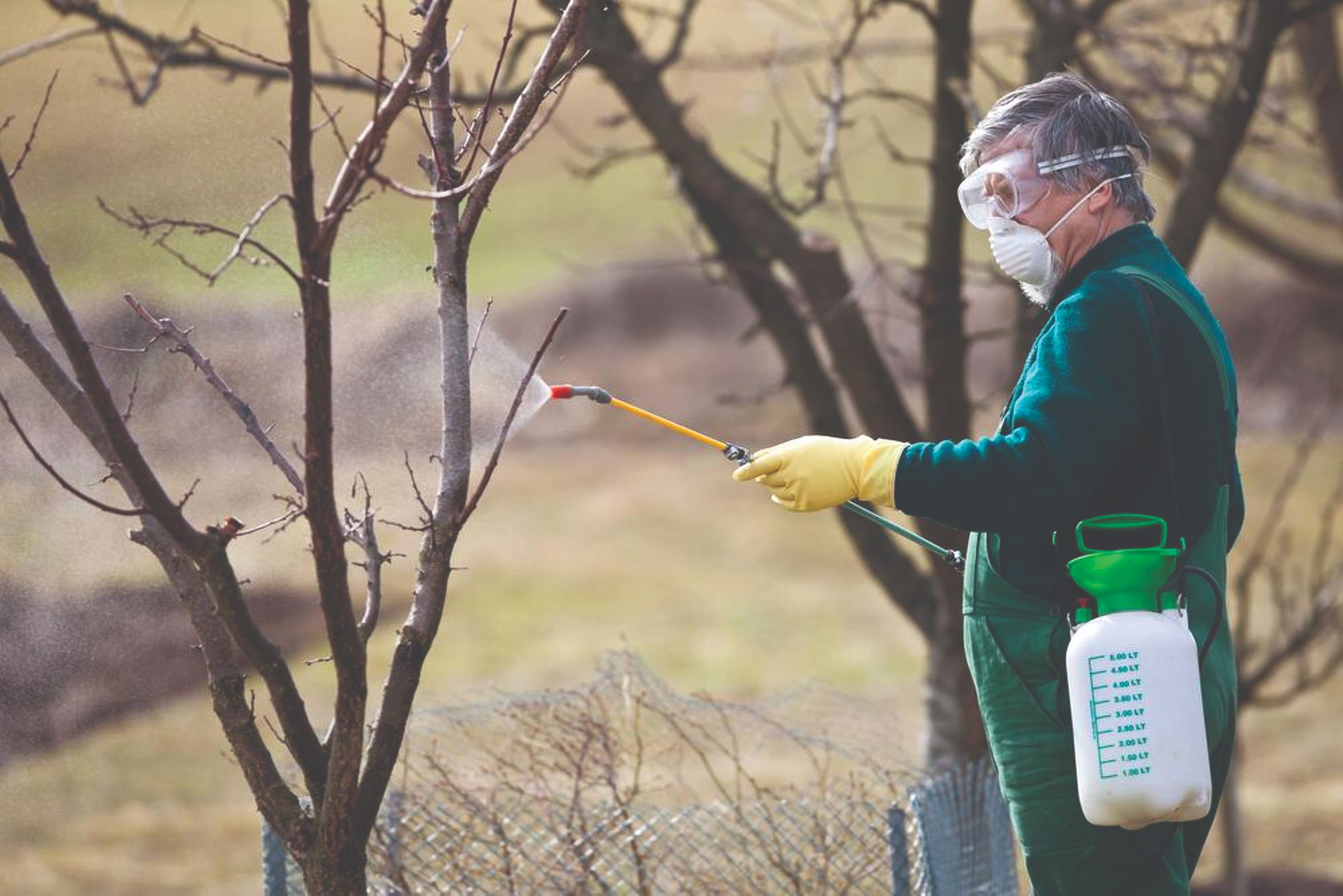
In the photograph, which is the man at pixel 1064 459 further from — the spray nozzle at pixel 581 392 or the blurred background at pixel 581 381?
the blurred background at pixel 581 381

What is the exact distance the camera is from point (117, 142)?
5.85 metres

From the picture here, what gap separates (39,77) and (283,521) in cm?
334

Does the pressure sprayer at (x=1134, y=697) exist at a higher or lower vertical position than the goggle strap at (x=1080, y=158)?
lower

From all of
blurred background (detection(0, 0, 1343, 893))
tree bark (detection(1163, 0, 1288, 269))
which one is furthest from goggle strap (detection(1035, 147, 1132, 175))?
tree bark (detection(1163, 0, 1288, 269))

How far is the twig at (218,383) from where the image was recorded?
2568mm

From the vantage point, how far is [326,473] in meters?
2.13

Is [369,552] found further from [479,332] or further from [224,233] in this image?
[224,233]

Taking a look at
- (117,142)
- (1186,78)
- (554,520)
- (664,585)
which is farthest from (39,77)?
(554,520)

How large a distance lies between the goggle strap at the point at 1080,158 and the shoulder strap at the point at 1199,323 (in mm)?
188

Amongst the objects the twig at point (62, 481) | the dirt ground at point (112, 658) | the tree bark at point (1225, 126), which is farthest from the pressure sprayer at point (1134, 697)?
the dirt ground at point (112, 658)

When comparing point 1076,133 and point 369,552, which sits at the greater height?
point 1076,133

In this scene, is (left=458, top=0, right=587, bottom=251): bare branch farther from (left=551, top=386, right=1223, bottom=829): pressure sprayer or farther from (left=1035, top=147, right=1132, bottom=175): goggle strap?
(left=551, top=386, right=1223, bottom=829): pressure sprayer

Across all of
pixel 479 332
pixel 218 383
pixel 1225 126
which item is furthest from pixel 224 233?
pixel 1225 126

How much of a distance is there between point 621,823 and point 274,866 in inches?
30.0
